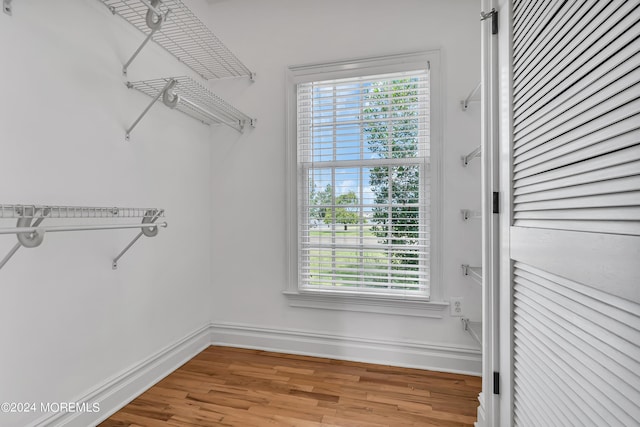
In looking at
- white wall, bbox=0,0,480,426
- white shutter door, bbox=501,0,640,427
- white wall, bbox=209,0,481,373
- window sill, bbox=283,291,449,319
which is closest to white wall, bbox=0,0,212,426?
white wall, bbox=0,0,480,426

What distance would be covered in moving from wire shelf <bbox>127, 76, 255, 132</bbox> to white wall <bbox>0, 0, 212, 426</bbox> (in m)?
0.08

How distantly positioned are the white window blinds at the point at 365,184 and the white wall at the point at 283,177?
0.16m

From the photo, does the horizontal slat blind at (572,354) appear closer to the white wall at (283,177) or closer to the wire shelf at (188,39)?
the white wall at (283,177)

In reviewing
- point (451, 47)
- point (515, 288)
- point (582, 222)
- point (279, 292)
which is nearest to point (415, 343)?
point (279, 292)

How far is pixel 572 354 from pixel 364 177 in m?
1.58

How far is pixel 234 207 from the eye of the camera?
245 cm

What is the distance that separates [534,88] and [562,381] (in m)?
0.83

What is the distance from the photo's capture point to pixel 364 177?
7.32 feet

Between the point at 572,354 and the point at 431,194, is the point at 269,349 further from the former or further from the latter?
the point at 572,354

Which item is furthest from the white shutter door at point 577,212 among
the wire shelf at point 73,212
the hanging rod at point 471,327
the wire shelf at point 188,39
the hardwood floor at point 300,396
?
the wire shelf at point 188,39

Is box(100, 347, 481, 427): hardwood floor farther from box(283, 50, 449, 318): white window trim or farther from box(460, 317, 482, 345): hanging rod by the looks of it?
box(283, 50, 449, 318): white window trim

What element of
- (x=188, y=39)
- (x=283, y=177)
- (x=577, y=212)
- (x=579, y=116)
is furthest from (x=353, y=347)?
(x=188, y=39)

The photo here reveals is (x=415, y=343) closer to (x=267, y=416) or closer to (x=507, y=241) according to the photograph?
(x=267, y=416)

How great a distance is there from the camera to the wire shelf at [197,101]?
175cm
